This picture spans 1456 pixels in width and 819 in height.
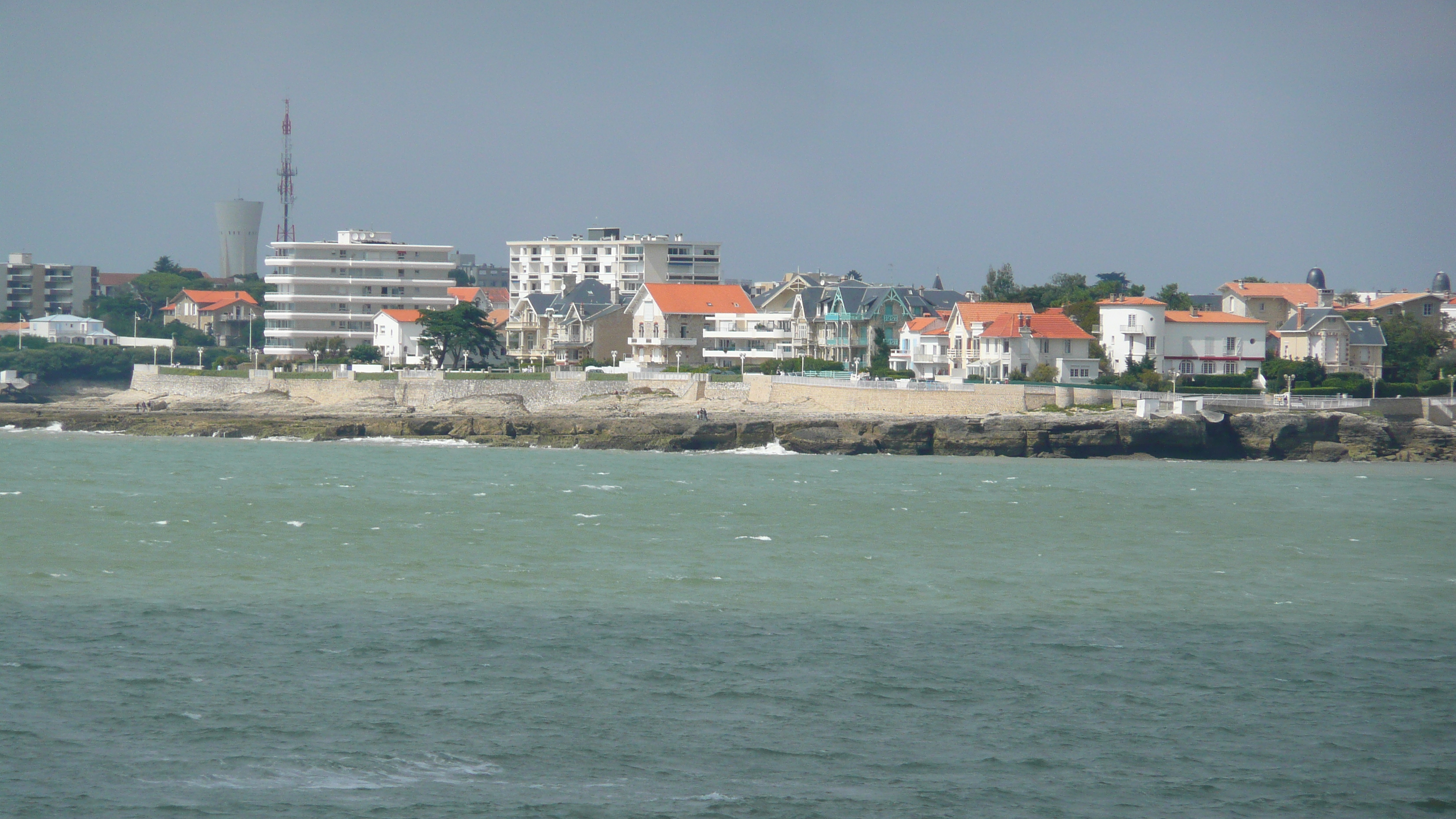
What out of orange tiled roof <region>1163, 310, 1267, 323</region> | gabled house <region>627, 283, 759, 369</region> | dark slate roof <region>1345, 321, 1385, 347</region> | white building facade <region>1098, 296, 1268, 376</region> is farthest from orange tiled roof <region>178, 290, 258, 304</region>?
dark slate roof <region>1345, 321, 1385, 347</region>

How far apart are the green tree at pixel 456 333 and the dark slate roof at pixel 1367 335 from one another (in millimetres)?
50324

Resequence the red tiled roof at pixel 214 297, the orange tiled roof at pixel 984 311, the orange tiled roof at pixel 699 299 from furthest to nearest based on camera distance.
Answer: the red tiled roof at pixel 214 297, the orange tiled roof at pixel 699 299, the orange tiled roof at pixel 984 311

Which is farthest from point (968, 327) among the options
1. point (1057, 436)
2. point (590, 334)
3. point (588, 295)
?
point (588, 295)

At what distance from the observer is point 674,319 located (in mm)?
86250

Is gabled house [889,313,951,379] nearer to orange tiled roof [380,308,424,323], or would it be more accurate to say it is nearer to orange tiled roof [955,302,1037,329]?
orange tiled roof [955,302,1037,329]

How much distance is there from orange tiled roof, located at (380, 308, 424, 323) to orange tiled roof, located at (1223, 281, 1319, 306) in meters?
52.7

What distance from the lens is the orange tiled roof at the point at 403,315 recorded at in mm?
91188

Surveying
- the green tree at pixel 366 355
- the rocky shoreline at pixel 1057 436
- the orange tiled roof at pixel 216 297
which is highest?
the orange tiled roof at pixel 216 297

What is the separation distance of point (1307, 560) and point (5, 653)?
26687 millimetres

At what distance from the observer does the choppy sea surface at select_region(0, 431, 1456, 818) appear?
48.9 ft

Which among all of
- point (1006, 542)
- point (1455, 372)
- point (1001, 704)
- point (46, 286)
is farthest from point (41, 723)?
point (46, 286)

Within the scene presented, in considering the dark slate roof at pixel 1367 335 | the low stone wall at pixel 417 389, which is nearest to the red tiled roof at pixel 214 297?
the low stone wall at pixel 417 389

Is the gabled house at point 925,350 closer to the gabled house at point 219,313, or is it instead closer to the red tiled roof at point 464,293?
the red tiled roof at point 464,293

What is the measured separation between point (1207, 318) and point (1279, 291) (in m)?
15.8
